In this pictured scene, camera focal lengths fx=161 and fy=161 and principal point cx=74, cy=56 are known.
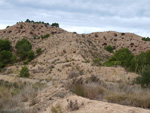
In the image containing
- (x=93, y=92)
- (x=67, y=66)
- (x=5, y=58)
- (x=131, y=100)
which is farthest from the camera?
(x=5, y=58)

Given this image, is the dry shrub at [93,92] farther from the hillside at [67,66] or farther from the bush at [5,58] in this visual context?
the bush at [5,58]

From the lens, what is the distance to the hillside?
634 cm

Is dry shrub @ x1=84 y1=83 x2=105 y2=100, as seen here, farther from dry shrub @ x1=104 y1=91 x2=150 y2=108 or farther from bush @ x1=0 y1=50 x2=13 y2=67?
bush @ x1=0 y1=50 x2=13 y2=67

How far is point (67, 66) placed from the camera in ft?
91.7

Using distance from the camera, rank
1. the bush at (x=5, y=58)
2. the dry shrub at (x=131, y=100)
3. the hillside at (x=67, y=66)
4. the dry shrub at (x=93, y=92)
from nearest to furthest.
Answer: the dry shrub at (x=131, y=100) → the dry shrub at (x=93, y=92) → the hillside at (x=67, y=66) → the bush at (x=5, y=58)

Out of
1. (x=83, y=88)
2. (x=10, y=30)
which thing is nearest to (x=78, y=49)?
(x=83, y=88)

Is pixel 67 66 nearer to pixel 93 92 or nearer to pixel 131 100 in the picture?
pixel 93 92

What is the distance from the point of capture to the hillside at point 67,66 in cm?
634


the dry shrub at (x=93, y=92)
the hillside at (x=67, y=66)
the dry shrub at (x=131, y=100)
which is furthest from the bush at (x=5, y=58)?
the dry shrub at (x=131, y=100)

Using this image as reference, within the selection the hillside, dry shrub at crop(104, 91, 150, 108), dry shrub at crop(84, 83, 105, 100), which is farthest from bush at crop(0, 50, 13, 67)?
dry shrub at crop(104, 91, 150, 108)

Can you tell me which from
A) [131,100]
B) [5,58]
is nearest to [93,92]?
[131,100]

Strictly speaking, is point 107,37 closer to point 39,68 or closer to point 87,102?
point 39,68

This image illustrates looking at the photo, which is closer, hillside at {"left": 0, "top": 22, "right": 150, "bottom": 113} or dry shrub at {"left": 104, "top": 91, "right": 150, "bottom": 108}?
dry shrub at {"left": 104, "top": 91, "right": 150, "bottom": 108}

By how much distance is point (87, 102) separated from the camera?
496 cm
